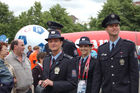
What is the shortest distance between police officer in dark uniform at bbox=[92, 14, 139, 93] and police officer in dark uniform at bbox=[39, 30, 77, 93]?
615 millimetres

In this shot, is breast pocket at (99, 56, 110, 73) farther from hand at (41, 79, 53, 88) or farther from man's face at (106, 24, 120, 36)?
hand at (41, 79, 53, 88)

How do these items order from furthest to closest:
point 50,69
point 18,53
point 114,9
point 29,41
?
point 114,9 → point 29,41 → point 18,53 → point 50,69

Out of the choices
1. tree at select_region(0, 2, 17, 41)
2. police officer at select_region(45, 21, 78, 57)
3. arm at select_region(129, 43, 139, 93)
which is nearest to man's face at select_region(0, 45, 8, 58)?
police officer at select_region(45, 21, 78, 57)

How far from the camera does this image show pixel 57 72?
2932mm

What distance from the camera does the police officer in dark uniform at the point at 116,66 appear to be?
309 cm

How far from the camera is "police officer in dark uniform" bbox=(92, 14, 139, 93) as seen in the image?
3.09 m

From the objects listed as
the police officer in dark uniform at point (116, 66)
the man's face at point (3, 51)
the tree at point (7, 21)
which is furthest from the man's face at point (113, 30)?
the tree at point (7, 21)

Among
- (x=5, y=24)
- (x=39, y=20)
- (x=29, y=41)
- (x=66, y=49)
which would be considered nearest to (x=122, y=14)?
(x=39, y=20)

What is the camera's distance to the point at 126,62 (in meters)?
3.13

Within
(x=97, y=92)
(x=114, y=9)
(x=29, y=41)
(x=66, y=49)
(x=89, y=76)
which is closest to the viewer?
(x=97, y=92)

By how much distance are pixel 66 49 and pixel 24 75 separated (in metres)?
1.23

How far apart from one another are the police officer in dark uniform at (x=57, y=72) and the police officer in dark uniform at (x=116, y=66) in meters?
0.61

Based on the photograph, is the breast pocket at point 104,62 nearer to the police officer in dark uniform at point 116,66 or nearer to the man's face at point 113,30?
the police officer in dark uniform at point 116,66

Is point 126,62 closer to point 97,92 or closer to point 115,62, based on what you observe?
point 115,62
